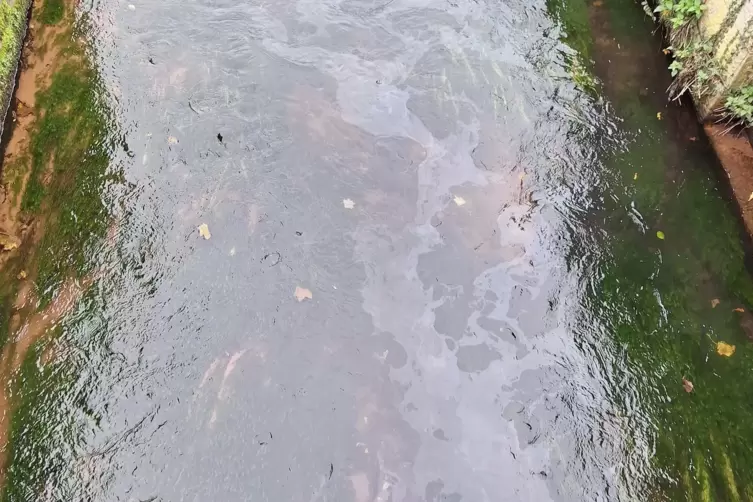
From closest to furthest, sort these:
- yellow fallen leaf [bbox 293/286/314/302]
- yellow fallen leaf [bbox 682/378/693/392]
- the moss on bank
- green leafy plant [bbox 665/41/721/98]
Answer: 1. yellow fallen leaf [bbox 682/378/693/392]
2. yellow fallen leaf [bbox 293/286/314/302]
3. green leafy plant [bbox 665/41/721/98]
4. the moss on bank

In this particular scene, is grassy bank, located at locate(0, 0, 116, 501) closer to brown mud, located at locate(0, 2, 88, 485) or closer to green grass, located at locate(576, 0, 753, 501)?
brown mud, located at locate(0, 2, 88, 485)

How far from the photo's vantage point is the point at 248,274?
18.3 ft

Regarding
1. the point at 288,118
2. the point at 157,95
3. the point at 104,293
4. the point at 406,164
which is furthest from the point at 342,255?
the point at 157,95

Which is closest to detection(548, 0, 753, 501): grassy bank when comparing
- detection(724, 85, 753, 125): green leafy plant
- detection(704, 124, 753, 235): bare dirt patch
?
detection(704, 124, 753, 235): bare dirt patch

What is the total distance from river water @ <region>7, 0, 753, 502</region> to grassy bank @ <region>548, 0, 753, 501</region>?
0.03 meters

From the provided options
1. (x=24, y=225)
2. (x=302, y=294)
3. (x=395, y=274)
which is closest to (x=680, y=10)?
(x=395, y=274)

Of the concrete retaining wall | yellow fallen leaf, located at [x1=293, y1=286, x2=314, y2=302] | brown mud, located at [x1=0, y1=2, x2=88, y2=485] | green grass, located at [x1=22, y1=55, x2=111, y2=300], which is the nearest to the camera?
brown mud, located at [x1=0, y1=2, x2=88, y2=485]

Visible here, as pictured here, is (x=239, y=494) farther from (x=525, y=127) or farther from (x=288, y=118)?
(x=525, y=127)

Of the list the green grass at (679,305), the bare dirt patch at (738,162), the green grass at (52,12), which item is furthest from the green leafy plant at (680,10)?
the green grass at (52,12)

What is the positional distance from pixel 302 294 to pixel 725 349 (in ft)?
13.8

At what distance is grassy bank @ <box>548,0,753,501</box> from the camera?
15.7 ft

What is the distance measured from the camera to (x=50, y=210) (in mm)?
5980

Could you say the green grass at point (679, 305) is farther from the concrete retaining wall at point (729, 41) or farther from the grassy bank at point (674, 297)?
the concrete retaining wall at point (729, 41)

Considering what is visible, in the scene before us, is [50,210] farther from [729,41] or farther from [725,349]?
[729,41]
